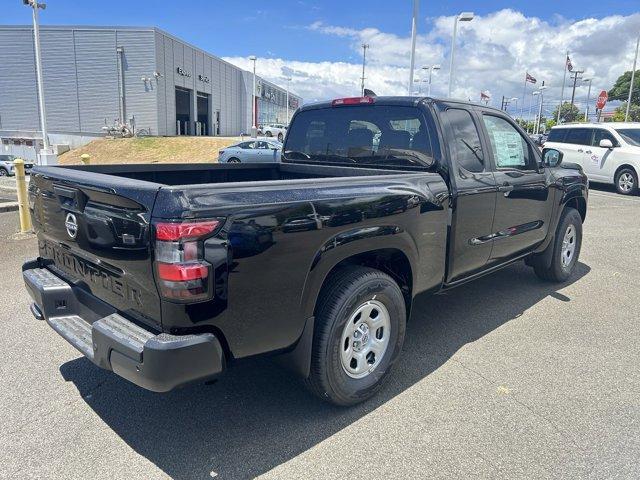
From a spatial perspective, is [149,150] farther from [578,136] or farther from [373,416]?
[373,416]

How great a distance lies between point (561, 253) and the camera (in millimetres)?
5547

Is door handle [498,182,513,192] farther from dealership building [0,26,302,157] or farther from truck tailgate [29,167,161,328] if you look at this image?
dealership building [0,26,302,157]

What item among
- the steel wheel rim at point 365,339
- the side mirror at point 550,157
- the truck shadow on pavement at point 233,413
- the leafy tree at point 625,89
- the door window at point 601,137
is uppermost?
the leafy tree at point 625,89

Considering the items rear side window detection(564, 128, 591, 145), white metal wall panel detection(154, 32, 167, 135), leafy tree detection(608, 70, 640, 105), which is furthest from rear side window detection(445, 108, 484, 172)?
leafy tree detection(608, 70, 640, 105)

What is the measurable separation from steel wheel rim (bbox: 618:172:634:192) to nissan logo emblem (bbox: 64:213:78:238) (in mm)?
Result: 15262

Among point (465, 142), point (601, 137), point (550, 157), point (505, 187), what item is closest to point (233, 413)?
point (465, 142)

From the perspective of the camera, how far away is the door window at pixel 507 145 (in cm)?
430

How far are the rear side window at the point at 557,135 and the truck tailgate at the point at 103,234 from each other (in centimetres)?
1600

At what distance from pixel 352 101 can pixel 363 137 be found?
347 millimetres

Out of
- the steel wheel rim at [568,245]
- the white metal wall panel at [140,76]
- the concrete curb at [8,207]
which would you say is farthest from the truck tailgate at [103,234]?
the white metal wall panel at [140,76]

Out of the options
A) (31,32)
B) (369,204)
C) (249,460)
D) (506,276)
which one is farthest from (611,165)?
(31,32)

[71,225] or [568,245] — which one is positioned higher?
[71,225]

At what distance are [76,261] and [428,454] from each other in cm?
228

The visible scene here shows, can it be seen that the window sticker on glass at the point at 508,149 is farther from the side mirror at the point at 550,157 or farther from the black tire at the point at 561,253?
the black tire at the point at 561,253
